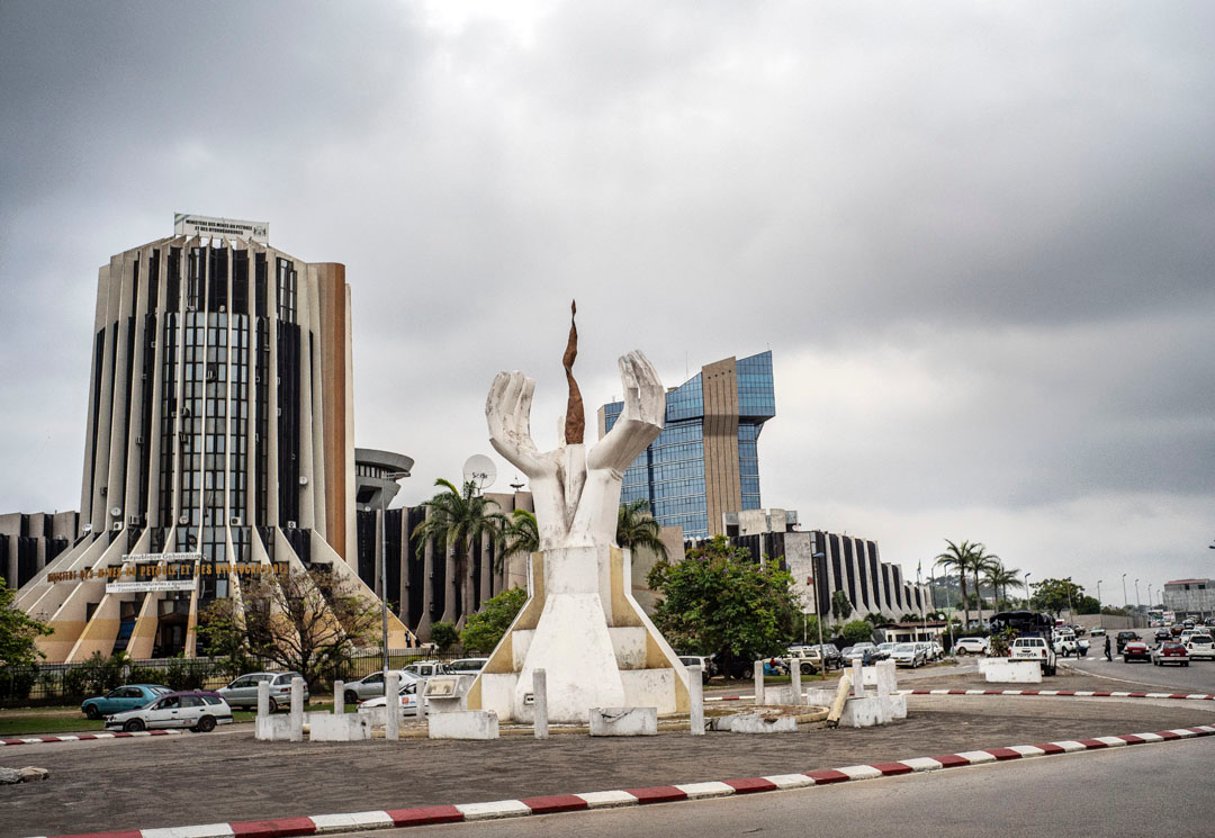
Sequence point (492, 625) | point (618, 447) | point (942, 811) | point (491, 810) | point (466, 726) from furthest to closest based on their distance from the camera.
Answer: point (492, 625) < point (618, 447) < point (466, 726) < point (491, 810) < point (942, 811)

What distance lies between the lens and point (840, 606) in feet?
385

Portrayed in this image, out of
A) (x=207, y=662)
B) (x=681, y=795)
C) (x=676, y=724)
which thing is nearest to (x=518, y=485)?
(x=207, y=662)

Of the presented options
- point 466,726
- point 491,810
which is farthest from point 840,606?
point 491,810

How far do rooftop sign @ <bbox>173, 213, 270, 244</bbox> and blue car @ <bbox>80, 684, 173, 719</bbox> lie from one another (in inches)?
2220

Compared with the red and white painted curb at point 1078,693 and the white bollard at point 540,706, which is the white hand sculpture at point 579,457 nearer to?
the white bollard at point 540,706

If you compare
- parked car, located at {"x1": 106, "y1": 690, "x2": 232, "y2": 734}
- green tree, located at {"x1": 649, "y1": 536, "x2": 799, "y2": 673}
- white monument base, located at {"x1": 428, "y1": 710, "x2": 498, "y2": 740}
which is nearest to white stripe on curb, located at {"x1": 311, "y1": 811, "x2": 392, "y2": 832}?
white monument base, located at {"x1": 428, "y1": 710, "x2": 498, "y2": 740}

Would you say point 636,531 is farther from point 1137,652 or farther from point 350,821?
point 350,821

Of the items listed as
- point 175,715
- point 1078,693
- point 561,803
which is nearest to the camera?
point 561,803

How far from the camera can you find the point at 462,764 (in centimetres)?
1616

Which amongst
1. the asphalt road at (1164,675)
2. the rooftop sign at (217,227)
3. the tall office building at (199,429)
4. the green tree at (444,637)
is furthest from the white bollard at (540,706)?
the rooftop sign at (217,227)

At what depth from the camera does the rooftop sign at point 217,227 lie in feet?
283

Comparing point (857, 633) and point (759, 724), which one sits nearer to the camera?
point (759, 724)

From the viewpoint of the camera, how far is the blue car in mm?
33438

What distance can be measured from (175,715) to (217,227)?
206 ft
